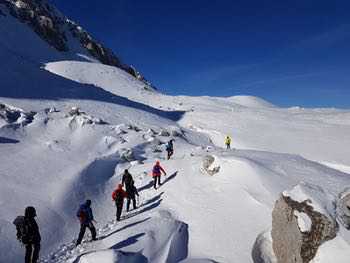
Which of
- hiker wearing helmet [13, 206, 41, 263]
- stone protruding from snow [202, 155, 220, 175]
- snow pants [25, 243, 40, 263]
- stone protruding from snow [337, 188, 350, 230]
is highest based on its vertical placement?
stone protruding from snow [202, 155, 220, 175]

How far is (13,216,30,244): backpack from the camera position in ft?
37.2

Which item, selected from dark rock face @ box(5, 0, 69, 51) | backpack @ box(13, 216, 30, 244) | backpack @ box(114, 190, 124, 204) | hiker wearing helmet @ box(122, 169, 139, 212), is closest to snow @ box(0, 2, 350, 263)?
hiker wearing helmet @ box(122, 169, 139, 212)

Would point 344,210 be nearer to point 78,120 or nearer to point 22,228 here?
point 22,228

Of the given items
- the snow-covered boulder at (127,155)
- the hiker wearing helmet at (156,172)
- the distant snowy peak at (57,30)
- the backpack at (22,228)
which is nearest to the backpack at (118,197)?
the hiker wearing helmet at (156,172)

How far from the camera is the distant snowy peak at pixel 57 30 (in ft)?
251

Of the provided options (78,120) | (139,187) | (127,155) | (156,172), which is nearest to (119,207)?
(156,172)

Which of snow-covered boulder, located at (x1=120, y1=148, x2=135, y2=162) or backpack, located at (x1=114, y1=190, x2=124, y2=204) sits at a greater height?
snow-covered boulder, located at (x1=120, y1=148, x2=135, y2=162)

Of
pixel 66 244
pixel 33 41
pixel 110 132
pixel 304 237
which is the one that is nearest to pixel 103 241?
pixel 66 244

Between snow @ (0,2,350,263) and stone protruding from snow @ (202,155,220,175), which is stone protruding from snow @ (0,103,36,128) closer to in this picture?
snow @ (0,2,350,263)

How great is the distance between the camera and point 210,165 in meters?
19.4

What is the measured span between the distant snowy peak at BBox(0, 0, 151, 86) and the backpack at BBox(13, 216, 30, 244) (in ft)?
229

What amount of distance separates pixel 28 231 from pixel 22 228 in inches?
8.2

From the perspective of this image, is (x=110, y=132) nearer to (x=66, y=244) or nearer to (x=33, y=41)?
(x=66, y=244)

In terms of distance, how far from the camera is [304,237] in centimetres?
1206
